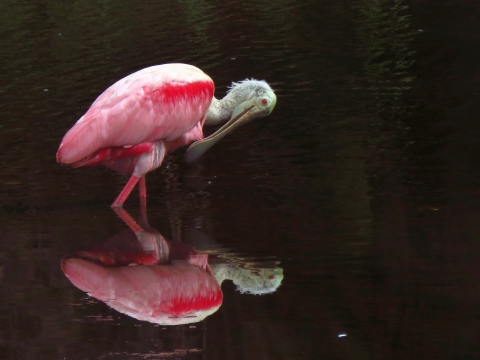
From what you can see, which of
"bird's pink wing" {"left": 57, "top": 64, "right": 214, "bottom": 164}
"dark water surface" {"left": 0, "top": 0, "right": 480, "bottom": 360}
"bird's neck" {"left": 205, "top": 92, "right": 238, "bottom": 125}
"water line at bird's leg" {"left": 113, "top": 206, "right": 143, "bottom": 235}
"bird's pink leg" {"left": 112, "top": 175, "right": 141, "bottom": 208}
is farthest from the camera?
"bird's neck" {"left": 205, "top": 92, "right": 238, "bottom": 125}

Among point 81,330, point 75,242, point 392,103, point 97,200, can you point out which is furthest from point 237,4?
point 81,330

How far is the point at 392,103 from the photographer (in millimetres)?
11312

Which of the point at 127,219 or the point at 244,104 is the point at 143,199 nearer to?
the point at 127,219

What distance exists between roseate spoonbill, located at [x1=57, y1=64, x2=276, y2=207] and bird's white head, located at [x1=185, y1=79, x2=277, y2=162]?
149mm

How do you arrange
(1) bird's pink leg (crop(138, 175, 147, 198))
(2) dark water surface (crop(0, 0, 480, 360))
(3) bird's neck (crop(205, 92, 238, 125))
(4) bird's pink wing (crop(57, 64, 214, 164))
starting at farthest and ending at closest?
(3) bird's neck (crop(205, 92, 238, 125)) < (1) bird's pink leg (crop(138, 175, 147, 198)) < (4) bird's pink wing (crop(57, 64, 214, 164)) < (2) dark water surface (crop(0, 0, 480, 360))

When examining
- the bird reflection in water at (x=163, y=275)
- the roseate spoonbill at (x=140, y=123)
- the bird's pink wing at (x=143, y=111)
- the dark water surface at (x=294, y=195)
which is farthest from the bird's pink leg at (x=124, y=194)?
the bird reflection in water at (x=163, y=275)

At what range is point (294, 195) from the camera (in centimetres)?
813

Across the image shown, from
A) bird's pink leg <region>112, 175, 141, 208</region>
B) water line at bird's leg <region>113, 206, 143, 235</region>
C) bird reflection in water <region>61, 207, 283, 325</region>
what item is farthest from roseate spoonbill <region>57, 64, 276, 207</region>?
bird reflection in water <region>61, 207, 283, 325</region>

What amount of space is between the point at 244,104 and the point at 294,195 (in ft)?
5.08

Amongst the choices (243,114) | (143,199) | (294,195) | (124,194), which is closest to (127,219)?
(124,194)

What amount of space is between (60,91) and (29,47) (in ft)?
12.1

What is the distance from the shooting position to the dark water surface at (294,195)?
5480 mm

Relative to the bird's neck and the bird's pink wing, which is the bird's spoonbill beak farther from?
the bird's pink wing

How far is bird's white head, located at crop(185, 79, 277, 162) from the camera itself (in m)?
9.35
